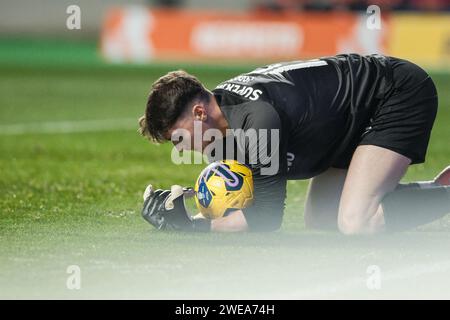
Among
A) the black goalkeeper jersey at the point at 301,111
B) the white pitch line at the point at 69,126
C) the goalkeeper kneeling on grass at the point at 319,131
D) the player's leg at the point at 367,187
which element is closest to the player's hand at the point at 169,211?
the goalkeeper kneeling on grass at the point at 319,131

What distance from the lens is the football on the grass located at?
772cm

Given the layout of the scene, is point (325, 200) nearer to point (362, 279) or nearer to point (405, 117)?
point (405, 117)

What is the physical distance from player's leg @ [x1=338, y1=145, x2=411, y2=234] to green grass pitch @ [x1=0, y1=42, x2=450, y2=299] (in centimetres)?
14

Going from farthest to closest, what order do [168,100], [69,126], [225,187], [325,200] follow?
1. [69,126]
2. [325,200]
3. [225,187]
4. [168,100]

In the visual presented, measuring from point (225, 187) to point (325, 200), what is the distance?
1.16m

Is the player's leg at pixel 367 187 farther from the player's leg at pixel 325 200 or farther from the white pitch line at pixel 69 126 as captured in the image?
the white pitch line at pixel 69 126

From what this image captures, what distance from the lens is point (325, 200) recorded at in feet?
28.0

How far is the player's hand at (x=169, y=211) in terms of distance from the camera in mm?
8023

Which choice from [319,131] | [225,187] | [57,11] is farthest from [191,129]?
[57,11]

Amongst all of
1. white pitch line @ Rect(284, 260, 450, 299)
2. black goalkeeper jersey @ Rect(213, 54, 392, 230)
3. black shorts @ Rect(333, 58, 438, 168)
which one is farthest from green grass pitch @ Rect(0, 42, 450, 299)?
black shorts @ Rect(333, 58, 438, 168)

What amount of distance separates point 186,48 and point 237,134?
24.5 metres

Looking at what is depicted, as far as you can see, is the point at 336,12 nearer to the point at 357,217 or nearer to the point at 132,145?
the point at 132,145

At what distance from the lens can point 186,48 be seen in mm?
31859
